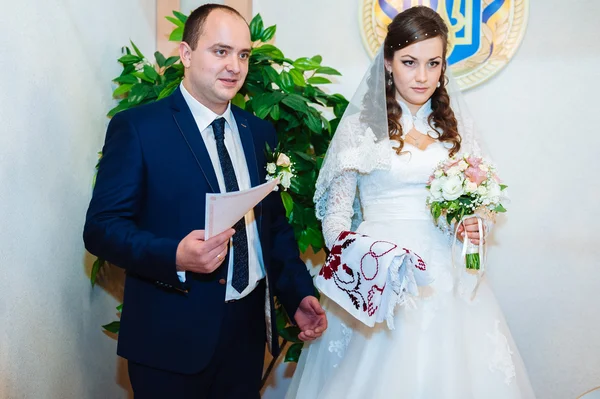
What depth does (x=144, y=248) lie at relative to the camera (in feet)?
5.61

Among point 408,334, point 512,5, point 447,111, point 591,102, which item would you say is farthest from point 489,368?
point 512,5

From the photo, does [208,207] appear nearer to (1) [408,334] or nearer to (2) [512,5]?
(1) [408,334]

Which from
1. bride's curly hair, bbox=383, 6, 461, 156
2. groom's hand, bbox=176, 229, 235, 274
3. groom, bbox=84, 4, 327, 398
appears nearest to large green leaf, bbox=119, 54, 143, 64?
groom, bbox=84, 4, 327, 398

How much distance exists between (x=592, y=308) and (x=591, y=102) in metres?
1.03

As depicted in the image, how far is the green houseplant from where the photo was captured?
2502 mm

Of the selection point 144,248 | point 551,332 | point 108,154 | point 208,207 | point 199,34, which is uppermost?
point 199,34

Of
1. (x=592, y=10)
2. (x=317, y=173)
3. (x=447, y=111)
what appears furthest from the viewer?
(x=592, y=10)

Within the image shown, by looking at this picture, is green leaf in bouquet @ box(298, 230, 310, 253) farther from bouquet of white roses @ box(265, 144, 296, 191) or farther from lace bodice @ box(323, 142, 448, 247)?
bouquet of white roses @ box(265, 144, 296, 191)

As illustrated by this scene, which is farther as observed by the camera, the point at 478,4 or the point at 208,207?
the point at 478,4

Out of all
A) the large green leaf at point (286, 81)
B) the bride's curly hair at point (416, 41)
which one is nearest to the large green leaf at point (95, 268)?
the large green leaf at point (286, 81)

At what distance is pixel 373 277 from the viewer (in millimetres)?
1931

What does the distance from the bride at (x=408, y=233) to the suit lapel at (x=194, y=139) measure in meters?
0.54

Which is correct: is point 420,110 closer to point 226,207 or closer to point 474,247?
point 474,247

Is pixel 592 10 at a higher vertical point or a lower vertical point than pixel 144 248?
higher
